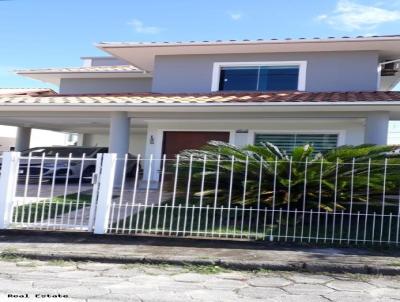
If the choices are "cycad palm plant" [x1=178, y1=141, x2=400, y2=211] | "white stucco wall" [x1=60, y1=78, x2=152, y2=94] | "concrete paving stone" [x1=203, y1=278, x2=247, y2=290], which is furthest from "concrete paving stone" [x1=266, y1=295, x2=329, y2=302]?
"white stucco wall" [x1=60, y1=78, x2=152, y2=94]

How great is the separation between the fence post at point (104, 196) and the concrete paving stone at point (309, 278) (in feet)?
11.0

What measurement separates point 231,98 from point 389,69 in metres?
5.20

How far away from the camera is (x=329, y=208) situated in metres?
8.41

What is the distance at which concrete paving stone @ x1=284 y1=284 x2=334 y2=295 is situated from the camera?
557cm

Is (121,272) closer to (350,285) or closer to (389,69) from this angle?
(350,285)

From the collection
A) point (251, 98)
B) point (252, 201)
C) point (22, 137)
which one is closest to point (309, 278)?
point (252, 201)

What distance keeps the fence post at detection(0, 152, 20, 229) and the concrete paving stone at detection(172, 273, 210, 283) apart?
12.8 feet

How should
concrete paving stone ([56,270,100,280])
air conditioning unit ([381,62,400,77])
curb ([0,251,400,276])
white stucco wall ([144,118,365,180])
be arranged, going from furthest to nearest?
air conditioning unit ([381,62,400,77])
white stucco wall ([144,118,365,180])
curb ([0,251,400,276])
concrete paving stone ([56,270,100,280])

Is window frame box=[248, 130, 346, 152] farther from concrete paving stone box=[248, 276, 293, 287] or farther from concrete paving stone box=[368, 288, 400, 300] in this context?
concrete paving stone box=[368, 288, 400, 300]

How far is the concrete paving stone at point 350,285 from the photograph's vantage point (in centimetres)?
572

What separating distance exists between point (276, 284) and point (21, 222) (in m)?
4.86

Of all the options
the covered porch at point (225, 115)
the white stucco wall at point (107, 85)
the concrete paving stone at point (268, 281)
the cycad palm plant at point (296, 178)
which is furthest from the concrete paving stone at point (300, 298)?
the white stucco wall at point (107, 85)

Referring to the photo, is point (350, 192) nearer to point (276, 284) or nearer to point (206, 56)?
point (276, 284)

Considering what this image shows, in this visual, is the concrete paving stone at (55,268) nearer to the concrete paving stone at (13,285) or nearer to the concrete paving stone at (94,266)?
the concrete paving stone at (94,266)
